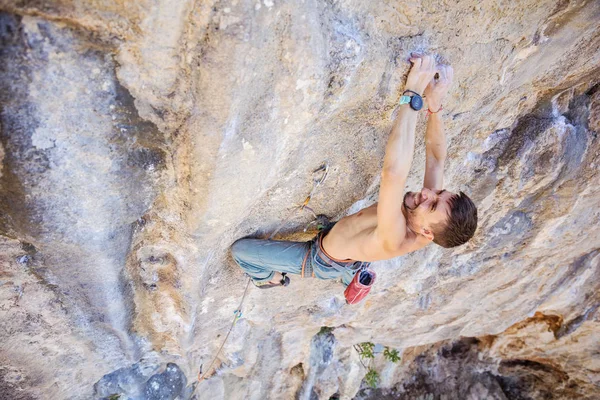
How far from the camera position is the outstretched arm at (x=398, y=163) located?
6.27 feet

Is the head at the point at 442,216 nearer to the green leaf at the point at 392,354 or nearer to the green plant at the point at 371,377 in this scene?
the green leaf at the point at 392,354

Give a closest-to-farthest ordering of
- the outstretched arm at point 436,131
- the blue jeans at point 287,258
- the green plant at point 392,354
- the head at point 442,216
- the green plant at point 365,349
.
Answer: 1. the head at point 442,216
2. the outstretched arm at point 436,131
3. the blue jeans at point 287,258
4. the green plant at point 365,349
5. the green plant at point 392,354

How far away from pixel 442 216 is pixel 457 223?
7 centimetres

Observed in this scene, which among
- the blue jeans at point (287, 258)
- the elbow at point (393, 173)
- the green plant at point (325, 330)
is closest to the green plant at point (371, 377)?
the green plant at point (325, 330)

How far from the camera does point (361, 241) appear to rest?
2.26 meters

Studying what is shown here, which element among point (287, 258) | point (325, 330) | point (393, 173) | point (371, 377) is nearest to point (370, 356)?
point (371, 377)

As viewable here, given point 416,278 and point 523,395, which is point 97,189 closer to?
point 416,278

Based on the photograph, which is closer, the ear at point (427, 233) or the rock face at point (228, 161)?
the rock face at point (228, 161)

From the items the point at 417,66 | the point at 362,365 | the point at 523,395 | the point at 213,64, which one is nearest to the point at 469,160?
the point at 417,66

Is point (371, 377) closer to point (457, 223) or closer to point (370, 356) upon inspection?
point (370, 356)

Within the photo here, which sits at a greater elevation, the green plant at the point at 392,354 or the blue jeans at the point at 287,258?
the blue jeans at the point at 287,258

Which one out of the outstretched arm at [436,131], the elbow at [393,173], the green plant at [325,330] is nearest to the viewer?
the elbow at [393,173]

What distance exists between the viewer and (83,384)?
3121mm

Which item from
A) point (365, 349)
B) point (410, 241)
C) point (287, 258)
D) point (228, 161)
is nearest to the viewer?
point (228, 161)
